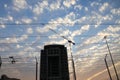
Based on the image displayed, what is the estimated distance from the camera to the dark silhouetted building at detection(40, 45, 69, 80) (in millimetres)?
49094

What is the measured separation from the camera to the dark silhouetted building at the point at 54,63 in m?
49.1

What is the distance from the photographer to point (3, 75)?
61.8 meters

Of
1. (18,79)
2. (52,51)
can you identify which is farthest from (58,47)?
(18,79)

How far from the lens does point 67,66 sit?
5016 cm

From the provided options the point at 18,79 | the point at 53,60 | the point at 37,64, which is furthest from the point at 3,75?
the point at 53,60

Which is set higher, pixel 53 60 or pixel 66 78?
pixel 53 60

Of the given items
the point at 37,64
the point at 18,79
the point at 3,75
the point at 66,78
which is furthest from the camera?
the point at 18,79

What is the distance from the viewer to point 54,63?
177ft

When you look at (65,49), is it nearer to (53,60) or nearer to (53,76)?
(53,60)

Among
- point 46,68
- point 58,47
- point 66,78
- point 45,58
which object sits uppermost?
point 58,47

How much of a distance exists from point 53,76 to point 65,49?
9.92 meters

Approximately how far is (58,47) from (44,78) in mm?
11159

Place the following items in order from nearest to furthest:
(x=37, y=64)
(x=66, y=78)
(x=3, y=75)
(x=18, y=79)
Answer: (x=66, y=78)
(x=37, y=64)
(x=3, y=75)
(x=18, y=79)

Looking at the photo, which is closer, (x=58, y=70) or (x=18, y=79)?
(x=58, y=70)
